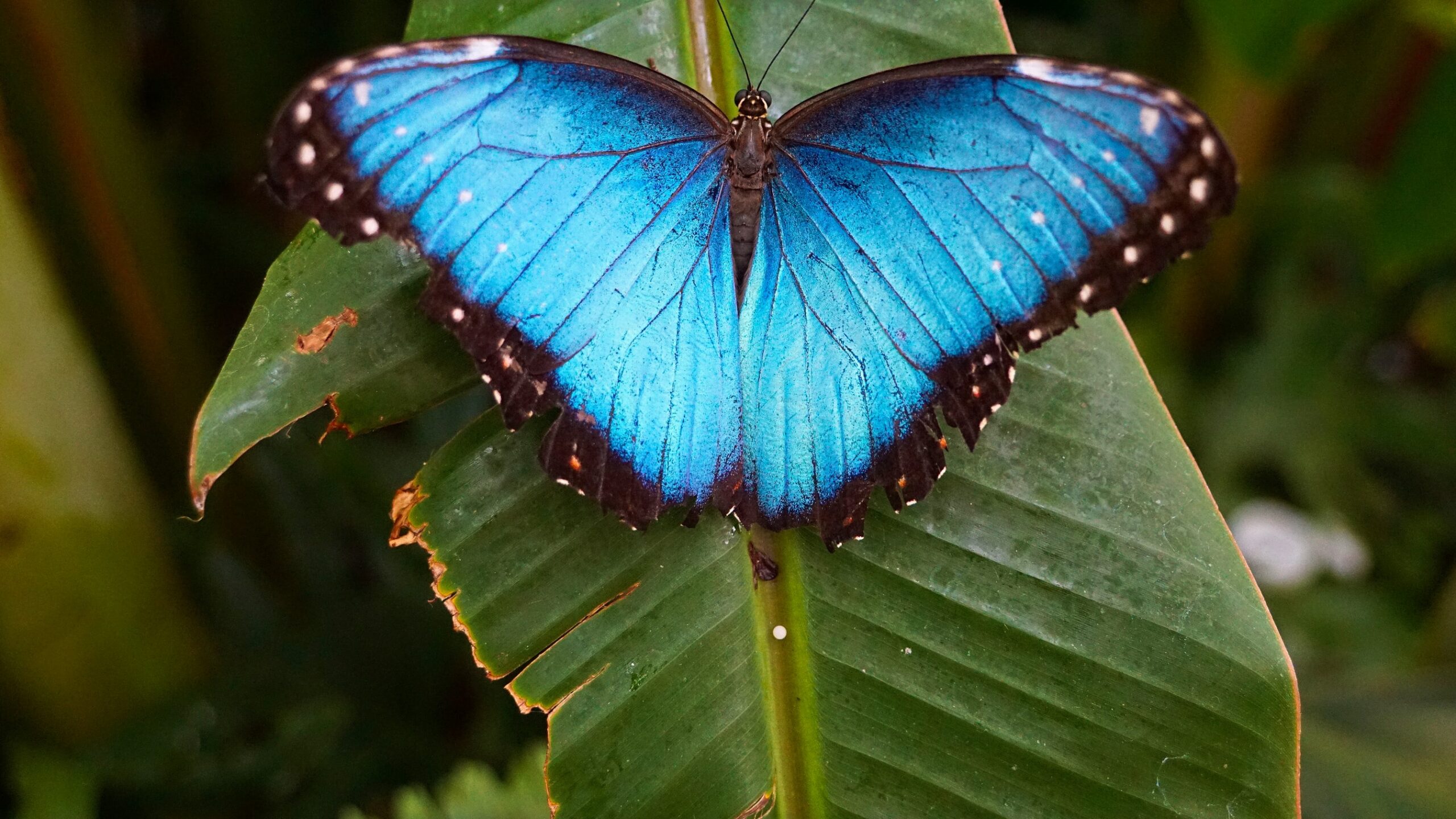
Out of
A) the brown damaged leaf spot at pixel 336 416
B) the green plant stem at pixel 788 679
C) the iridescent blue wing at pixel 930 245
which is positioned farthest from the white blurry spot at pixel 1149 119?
the brown damaged leaf spot at pixel 336 416

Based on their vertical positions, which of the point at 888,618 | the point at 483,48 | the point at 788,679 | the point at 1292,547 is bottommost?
the point at 788,679

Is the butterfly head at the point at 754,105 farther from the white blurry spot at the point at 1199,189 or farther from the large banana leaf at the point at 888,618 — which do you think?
the white blurry spot at the point at 1199,189

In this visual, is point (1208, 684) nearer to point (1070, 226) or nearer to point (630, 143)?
point (1070, 226)

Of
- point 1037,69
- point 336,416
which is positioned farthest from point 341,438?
point 1037,69

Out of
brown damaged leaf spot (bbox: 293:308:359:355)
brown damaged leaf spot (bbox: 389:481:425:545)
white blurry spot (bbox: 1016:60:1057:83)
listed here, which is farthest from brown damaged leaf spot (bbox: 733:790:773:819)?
white blurry spot (bbox: 1016:60:1057:83)

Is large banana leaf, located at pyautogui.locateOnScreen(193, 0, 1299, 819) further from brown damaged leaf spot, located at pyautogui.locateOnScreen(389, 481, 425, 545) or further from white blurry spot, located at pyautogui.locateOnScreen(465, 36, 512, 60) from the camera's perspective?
white blurry spot, located at pyautogui.locateOnScreen(465, 36, 512, 60)

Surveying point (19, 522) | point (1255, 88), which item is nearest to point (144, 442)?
point (19, 522)

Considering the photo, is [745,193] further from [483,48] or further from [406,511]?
[406,511]
